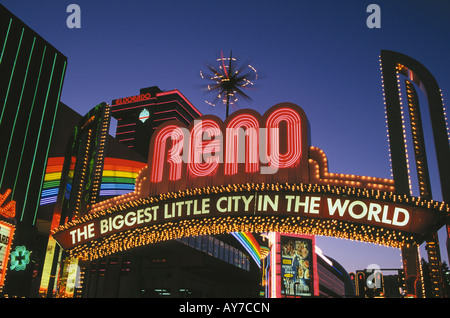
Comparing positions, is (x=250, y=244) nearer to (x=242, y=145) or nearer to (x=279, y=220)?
(x=242, y=145)

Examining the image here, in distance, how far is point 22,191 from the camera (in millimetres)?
31453

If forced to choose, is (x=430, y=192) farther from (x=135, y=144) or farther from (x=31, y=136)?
(x=135, y=144)

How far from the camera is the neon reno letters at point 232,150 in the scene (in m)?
12.9

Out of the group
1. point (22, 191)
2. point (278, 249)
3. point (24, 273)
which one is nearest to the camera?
point (278, 249)

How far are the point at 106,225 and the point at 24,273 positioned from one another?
18.2m

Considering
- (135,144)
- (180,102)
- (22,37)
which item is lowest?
(22,37)

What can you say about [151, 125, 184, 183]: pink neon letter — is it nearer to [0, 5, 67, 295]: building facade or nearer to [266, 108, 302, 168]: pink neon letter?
[266, 108, 302, 168]: pink neon letter

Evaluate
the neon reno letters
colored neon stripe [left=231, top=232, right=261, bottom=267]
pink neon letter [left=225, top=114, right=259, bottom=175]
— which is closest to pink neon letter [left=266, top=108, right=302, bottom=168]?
the neon reno letters

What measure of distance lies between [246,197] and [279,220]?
125cm

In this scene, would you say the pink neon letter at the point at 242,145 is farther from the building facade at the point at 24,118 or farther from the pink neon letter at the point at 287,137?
the building facade at the point at 24,118

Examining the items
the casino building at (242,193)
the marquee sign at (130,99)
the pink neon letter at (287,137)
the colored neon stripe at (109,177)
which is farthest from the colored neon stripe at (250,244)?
the marquee sign at (130,99)

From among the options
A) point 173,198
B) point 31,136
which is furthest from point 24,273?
point 173,198

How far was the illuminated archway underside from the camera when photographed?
1084 cm
